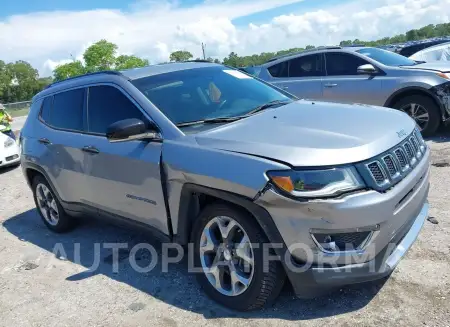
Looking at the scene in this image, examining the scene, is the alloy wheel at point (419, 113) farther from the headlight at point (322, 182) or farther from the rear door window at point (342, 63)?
the headlight at point (322, 182)

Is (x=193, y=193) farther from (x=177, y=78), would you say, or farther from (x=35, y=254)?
(x=35, y=254)

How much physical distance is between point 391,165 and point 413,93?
5.25m

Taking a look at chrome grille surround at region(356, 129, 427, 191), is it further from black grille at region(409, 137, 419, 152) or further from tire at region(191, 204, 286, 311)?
tire at region(191, 204, 286, 311)

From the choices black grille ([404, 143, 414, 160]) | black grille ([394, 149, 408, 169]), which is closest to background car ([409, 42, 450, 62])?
black grille ([404, 143, 414, 160])

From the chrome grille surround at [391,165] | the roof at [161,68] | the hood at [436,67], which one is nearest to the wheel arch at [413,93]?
the hood at [436,67]

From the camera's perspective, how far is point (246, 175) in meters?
2.86

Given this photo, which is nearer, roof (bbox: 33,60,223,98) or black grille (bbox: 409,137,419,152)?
black grille (bbox: 409,137,419,152)

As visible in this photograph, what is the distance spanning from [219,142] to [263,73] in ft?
20.9

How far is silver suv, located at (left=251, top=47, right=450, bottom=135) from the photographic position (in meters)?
7.37

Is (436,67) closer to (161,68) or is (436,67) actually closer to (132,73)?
(161,68)

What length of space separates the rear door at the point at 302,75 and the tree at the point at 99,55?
6608cm

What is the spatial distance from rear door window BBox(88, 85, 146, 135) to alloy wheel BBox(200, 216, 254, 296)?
1204mm

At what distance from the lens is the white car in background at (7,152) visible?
977cm

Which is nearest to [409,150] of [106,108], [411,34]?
[106,108]
